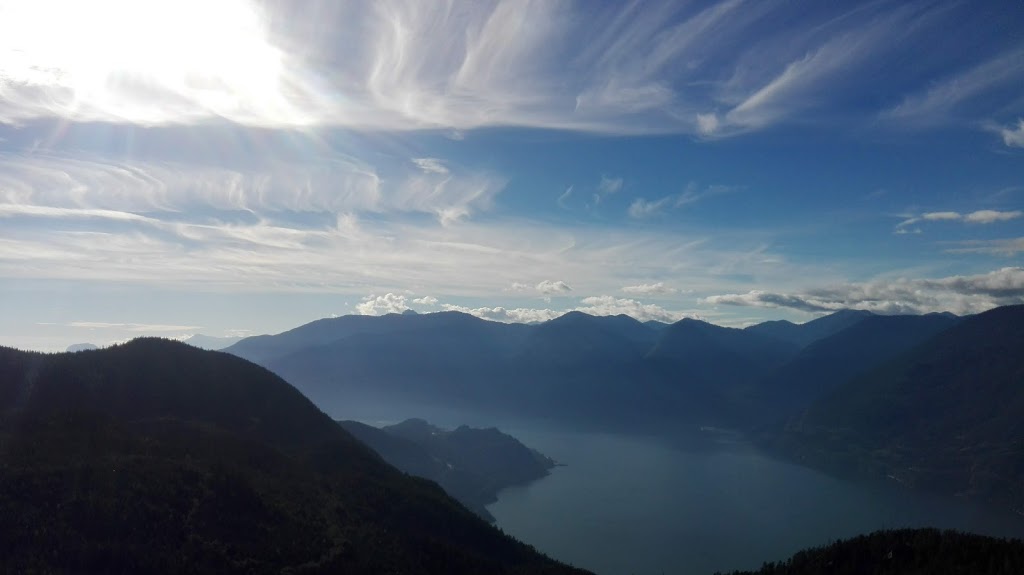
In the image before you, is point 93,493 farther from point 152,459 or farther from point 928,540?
point 928,540

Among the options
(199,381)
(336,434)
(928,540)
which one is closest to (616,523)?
(336,434)

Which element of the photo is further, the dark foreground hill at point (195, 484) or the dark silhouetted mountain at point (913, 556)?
the dark foreground hill at point (195, 484)

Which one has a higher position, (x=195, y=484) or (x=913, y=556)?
(x=195, y=484)

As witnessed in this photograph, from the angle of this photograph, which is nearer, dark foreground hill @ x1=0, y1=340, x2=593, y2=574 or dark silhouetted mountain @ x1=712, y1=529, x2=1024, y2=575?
dark silhouetted mountain @ x1=712, y1=529, x2=1024, y2=575

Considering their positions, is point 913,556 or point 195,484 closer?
point 913,556
